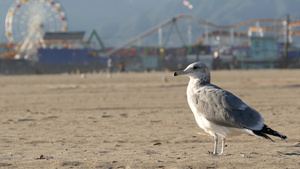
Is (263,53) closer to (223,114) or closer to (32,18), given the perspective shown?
(32,18)

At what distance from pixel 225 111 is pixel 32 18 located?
207 ft

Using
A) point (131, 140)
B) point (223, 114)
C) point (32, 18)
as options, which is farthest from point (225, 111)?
point (32, 18)

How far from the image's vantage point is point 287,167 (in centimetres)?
491

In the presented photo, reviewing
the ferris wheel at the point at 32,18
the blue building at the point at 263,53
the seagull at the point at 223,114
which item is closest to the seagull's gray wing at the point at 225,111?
the seagull at the point at 223,114

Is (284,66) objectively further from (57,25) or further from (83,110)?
(83,110)

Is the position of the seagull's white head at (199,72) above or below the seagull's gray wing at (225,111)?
above

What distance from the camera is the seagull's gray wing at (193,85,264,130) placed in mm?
5199

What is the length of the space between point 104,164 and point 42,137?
2.70 metres

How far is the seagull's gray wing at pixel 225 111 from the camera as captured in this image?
520 centimetres

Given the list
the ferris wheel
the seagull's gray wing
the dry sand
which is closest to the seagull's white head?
the seagull's gray wing

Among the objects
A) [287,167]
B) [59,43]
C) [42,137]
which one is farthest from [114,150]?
[59,43]

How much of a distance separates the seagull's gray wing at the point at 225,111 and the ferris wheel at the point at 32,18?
5833cm

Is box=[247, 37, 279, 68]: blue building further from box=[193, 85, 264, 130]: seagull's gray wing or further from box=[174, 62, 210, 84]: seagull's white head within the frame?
box=[193, 85, 264, 130]: seagull's gray wing

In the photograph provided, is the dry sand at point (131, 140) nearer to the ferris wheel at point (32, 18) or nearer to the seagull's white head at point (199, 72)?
the seagull's white head at point (199, 72)
